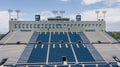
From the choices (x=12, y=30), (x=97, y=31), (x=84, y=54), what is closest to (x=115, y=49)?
(x=84, y=54)

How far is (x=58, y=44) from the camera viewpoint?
239 feet

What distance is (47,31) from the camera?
89.9 m

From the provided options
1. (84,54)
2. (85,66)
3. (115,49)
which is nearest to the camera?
(85,66)

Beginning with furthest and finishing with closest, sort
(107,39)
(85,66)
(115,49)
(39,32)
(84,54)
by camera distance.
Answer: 1. (39,32)
2. (107,39)
3. (115,49)
4. (84,54)
5. (85,66)

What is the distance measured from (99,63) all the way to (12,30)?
138 feet

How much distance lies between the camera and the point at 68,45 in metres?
71.4

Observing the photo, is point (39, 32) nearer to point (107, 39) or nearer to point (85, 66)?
point (107, 39)

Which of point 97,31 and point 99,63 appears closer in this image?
point 99,63

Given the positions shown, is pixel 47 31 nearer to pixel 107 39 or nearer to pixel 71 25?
pixel 71 25

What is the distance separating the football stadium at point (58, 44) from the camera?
5716 cm

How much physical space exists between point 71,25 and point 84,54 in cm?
2909

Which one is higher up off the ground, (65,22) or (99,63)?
(65,22)

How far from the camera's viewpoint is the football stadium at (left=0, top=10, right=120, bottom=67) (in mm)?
57156

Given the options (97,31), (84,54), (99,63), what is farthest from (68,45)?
(97,31)
